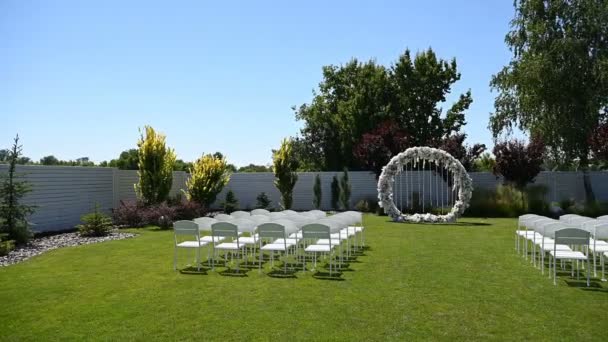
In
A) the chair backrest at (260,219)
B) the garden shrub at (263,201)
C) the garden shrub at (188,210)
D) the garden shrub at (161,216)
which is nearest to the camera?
the chair backrest at (260,219)

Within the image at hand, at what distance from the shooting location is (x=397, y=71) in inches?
1217

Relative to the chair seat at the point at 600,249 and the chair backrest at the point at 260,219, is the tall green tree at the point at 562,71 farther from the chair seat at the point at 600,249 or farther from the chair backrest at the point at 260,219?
the chair backrest at the point at 260,219

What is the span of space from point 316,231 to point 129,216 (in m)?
10.0

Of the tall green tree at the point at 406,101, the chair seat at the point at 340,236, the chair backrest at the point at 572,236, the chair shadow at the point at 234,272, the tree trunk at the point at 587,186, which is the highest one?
the tall green tree at the point at 406,101

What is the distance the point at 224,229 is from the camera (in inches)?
352

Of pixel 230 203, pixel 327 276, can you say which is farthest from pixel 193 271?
pixel 230 203

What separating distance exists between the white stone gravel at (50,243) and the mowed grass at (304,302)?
1.83 ft

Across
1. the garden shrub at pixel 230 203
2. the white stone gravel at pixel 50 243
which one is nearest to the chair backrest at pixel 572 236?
the white stone gravel at pixel 50 243

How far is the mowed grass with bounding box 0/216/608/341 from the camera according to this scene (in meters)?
5.52

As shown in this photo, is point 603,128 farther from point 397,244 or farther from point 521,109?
point 397,244

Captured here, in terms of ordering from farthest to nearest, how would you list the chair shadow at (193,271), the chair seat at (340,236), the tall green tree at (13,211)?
the tall green tree at (13,211) < the chair seat at (340,236) < the chair shadow at (193,271)

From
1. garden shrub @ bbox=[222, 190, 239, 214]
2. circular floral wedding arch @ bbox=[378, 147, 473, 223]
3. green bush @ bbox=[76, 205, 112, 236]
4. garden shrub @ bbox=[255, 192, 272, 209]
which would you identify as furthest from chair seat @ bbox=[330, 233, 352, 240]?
garden shrub @ bbox=[255, 192, 272, 209]

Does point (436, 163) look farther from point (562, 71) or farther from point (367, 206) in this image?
point (562, 71)

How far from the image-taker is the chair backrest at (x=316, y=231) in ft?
28.2
